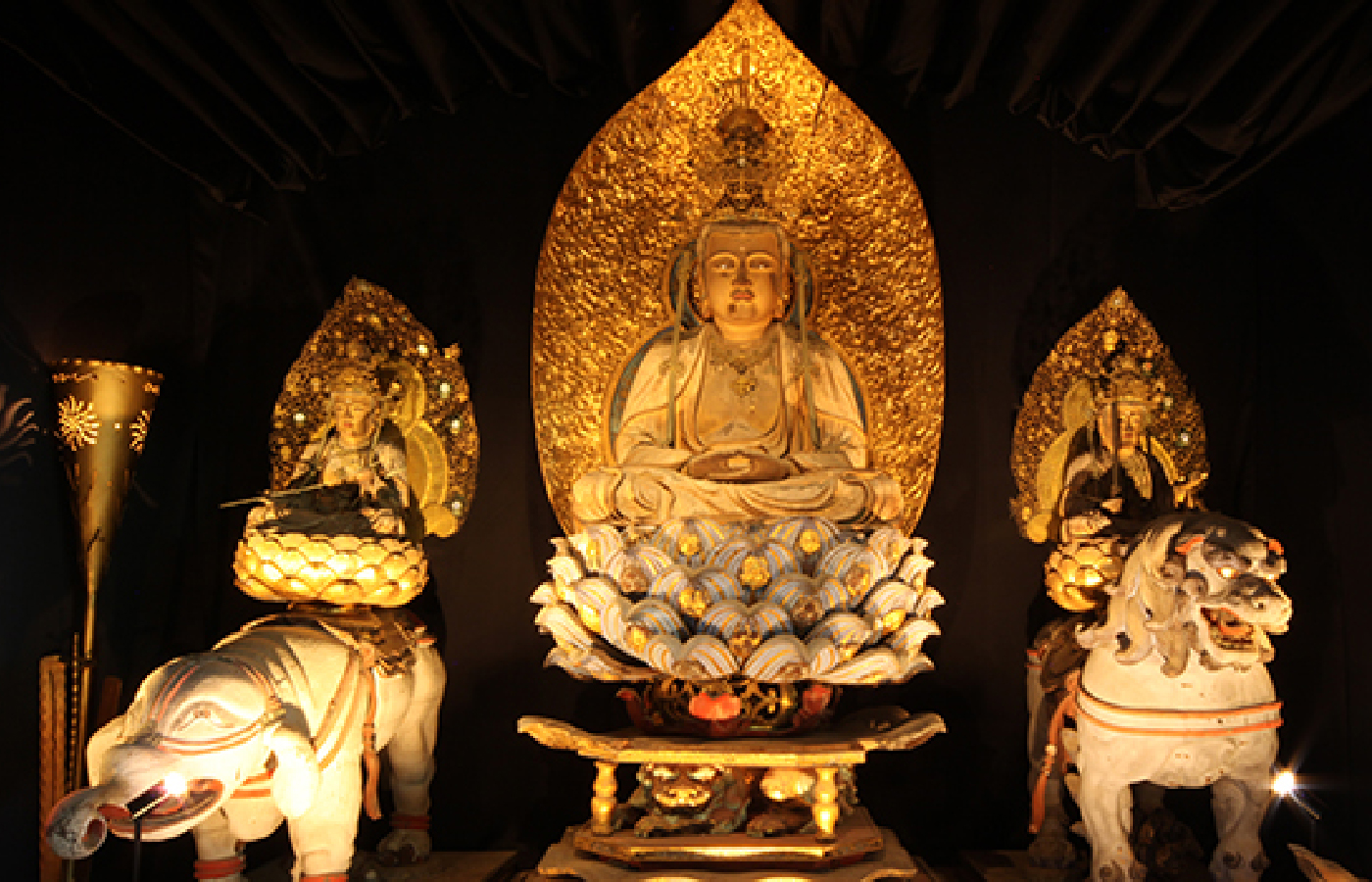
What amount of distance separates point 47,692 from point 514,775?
6.08ft

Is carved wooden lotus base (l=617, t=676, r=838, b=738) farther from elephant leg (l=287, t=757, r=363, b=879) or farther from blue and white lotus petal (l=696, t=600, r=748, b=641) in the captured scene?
elephant leg (l=287, t=757, r=363, b=879)

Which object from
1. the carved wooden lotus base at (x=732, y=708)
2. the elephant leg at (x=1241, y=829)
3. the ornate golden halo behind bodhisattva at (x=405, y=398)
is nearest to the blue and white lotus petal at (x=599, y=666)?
the carved wooden lotus base at (x=732, y=708)

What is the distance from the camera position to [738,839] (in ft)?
11.7

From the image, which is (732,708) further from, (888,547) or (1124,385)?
(1124,385)

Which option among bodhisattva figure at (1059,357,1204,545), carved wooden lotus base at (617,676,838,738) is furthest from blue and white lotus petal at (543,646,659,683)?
bodhisattva figure at (1059,357,1204,545)

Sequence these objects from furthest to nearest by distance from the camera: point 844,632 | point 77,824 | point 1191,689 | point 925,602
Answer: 1. point 925,602
2. point 844,632
3. point 1191,689
4. point 77,824

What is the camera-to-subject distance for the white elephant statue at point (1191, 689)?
10.8ft

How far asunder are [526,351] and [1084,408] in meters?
2.38

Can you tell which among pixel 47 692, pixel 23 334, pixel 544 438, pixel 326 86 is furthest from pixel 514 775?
pixel 326 86

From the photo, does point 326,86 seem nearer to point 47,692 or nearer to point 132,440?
point 132,440

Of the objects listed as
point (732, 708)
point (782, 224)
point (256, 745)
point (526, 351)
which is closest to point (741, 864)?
point (732, 708)

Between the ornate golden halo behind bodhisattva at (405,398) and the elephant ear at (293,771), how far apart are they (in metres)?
1.54

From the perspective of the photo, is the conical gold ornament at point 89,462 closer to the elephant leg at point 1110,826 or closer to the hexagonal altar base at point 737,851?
the hexagonal altar base at point 737,851

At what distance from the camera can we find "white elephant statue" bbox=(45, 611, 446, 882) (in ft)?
9.61
